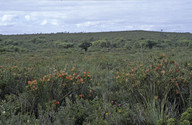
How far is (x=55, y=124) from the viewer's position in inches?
129

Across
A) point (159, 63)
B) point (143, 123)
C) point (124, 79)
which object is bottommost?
point (143, 123)

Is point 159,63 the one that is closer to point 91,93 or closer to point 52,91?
point 91,93

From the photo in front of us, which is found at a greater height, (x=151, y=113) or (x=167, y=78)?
(x=167, y=78)

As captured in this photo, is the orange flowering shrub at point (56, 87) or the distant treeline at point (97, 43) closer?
the orange flowering shrub at point (56, 87)

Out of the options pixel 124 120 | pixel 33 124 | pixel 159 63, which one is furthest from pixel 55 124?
pixel 159 63

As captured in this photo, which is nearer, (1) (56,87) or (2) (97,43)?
(1) (56,87)

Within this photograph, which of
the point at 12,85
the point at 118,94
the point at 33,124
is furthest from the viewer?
the point at 12,85

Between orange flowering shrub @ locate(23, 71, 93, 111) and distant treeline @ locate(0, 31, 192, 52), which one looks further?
distant treeline @ locate(0, 31, 192, 52)

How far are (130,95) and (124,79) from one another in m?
0.42

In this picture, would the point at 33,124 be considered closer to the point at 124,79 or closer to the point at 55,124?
the point at 55,124

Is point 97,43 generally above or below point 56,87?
above

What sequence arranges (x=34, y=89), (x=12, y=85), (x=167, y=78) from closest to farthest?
1. (x=167, y=78)
2. (x=34, y=89)
3. (x=12, y=85)

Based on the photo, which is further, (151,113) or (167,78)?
(167,78)

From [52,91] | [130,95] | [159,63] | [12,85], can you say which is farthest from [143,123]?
[12,85]
